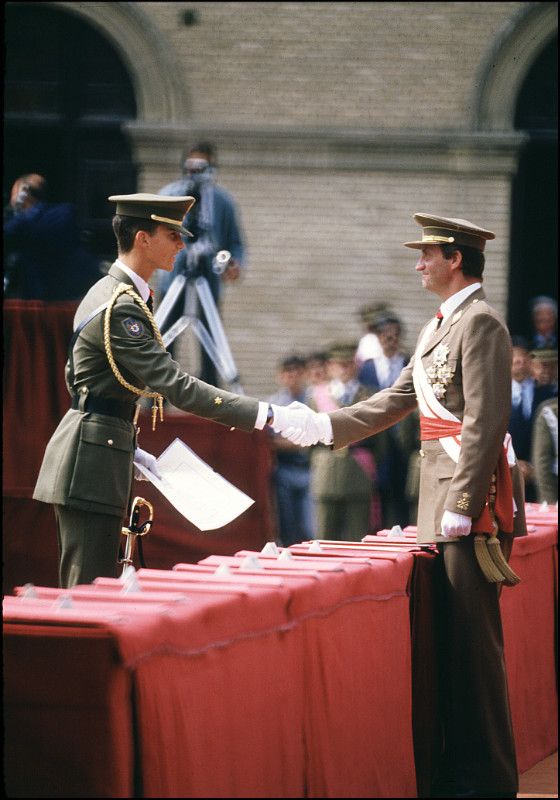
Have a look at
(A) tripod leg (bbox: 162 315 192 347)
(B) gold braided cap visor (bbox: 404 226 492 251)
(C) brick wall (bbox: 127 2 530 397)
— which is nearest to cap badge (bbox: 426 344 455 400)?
(B) gold braided cap visor (bbox: 404 226 492 251)

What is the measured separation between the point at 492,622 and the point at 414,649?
0.28 meters

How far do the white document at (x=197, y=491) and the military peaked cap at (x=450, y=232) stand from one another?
1.09 meters

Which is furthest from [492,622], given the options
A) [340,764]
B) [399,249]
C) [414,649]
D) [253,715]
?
[399,249]

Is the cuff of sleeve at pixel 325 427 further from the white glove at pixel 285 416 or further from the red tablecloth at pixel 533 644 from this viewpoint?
the red tablecloth at pixel 533 644

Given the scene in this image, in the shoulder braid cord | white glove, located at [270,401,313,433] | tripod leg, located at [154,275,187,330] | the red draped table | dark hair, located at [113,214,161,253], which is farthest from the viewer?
tripod leg, located at [154,275,187,330]

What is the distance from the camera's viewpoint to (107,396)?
17.7 ft

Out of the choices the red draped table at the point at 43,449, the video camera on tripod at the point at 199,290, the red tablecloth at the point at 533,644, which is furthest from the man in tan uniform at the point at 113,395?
the video camera on tripod at the point at 199,290

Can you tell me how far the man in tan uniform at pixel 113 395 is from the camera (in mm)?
5316

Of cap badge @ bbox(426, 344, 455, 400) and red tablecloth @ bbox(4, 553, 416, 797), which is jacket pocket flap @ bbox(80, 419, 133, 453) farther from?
cap badge @ bbox(426, 344, 455, 400)

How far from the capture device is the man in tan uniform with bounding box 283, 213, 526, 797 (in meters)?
5.08

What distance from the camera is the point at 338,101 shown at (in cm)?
1425

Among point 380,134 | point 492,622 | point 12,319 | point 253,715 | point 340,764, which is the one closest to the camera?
point 253,715

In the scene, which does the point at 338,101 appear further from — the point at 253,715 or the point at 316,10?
the point at 253,715

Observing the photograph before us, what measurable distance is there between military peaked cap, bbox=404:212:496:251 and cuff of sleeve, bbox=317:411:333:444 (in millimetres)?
836
